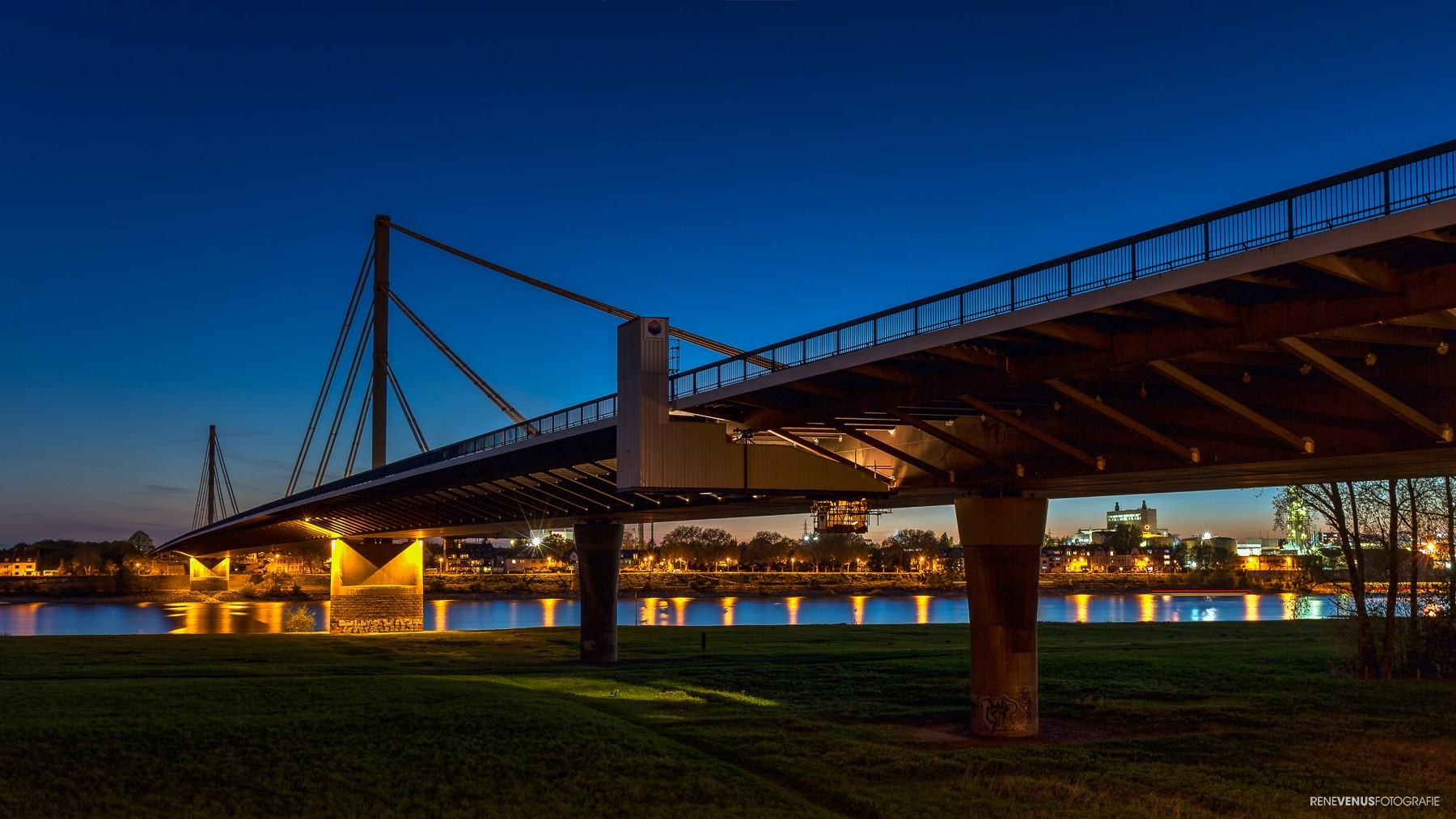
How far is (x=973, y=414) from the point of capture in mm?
30156

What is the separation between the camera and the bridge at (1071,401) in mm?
18234

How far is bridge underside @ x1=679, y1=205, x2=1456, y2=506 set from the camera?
1792 centimetres

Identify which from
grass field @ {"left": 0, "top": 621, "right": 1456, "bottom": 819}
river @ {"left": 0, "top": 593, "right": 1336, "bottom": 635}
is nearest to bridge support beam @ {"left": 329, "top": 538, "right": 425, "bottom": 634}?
river @ {"left": 0, "top": 593, "right": 1336, "bottom": 635}

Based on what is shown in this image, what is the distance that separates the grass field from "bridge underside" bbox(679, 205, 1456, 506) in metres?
5.87

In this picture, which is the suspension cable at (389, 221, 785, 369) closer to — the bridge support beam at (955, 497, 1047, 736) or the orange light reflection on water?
the bridge support beam at (955, 497, 1047, 736)

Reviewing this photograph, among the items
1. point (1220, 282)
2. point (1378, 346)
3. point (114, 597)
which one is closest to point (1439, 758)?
point (1378, 346)

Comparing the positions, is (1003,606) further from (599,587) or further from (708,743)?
(599,587)

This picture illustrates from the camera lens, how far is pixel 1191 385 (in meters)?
21.9

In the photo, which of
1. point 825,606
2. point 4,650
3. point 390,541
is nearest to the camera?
point 4,650

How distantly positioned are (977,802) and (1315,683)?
2092 centimetres

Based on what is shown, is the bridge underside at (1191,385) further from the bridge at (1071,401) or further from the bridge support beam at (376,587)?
the bridge support beam at (376,587)

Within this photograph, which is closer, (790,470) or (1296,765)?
(1296,765)

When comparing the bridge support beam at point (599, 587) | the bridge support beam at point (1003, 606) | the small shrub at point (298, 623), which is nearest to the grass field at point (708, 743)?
the bridge support beam at point (1003, 606)

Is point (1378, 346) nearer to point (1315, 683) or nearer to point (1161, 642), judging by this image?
point (1315, 683)
